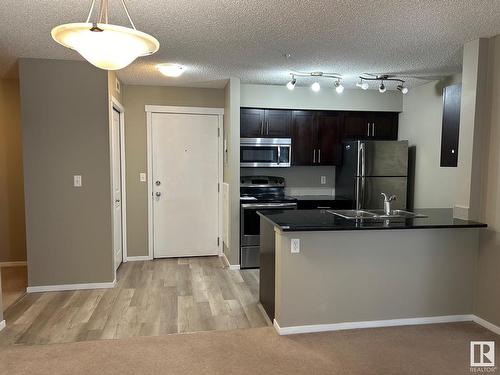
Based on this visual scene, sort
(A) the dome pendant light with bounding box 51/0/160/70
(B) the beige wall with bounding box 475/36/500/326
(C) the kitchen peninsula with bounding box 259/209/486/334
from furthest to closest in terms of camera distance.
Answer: (B) the beige wall with bounding box 475/36/500/326 < (C) the kitchen peninsula with bounding box 259/209/486/334 < (A) the dome pendant light with bounding box 51/0/160/70

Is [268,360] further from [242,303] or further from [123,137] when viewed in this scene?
[123,137]

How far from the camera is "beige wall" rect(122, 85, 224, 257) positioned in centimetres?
487

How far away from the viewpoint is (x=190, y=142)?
16.7 ft

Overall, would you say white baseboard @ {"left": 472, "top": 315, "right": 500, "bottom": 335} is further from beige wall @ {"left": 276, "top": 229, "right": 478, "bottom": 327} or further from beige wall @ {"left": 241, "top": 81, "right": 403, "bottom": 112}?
beige wall @ {"left": 241, "top": 81, "right": 403, "bottom": 112}

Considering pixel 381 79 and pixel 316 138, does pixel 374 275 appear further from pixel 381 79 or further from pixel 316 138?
pixel 316 138

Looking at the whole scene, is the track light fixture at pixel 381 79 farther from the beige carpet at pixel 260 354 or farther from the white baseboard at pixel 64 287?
the white baseboard at pixel 64 287

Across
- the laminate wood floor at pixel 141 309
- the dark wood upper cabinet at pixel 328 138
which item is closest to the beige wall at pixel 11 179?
the laminate wood floor at pixel 141 309

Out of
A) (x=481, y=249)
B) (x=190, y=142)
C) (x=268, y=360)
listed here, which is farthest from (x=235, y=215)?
A: (x=481, y=249)

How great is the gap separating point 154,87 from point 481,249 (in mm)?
4145

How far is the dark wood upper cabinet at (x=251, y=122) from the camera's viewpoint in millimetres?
4848

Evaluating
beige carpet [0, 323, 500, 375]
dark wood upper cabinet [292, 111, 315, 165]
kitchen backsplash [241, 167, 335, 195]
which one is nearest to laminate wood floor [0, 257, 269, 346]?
beige carpet [0, 323, 500, 375]

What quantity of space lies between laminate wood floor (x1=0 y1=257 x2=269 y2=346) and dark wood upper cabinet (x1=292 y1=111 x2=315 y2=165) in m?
1.73

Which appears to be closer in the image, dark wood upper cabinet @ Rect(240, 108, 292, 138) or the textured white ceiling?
the textured white ceiling

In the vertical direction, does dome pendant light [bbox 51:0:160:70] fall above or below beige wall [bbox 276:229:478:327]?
above
